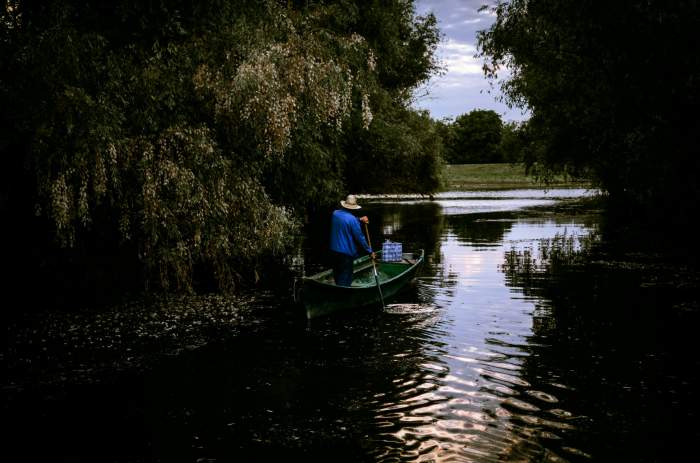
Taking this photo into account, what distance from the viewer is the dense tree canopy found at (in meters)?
18.7

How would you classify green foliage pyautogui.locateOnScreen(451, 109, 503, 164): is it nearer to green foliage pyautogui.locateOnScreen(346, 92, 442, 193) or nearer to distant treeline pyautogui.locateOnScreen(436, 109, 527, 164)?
distant treeline pyautogui.locateOnScreen(436, 109, 527, 164)

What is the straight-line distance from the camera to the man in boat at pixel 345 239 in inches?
574

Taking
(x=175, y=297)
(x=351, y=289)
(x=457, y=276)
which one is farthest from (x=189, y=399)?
(x=457, y=276)

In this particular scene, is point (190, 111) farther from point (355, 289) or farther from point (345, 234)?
point (355, 289)

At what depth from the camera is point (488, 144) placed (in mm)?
157875

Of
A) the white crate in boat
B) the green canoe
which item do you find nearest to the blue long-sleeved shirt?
the green canoe

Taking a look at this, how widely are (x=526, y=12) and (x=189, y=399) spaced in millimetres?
19520

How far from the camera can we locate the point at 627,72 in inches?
824

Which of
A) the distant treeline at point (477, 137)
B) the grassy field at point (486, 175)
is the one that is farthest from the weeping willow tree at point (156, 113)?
the distant treeline at point (477, 137)

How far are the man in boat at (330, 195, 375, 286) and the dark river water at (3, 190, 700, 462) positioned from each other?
1.01 meters

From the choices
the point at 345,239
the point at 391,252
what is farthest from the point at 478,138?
the point at 345,239

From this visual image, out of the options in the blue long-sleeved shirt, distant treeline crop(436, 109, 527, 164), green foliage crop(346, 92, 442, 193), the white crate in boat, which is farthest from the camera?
distant treeline crop(436, 109, 527, 164)

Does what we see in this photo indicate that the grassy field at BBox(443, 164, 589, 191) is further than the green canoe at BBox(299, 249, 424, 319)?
Yes

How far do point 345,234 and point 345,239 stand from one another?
0.11m
